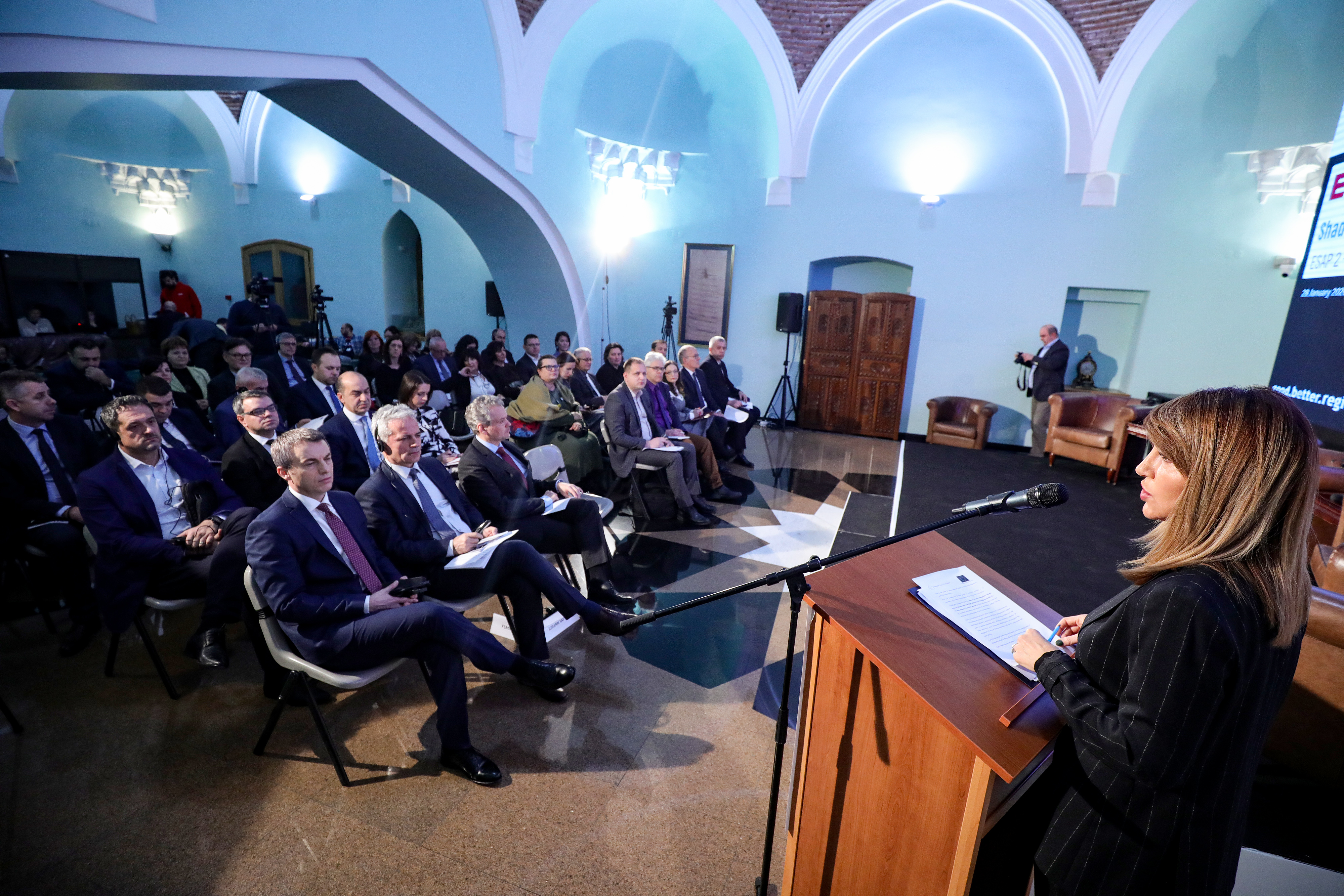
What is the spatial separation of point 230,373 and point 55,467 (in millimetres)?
1795

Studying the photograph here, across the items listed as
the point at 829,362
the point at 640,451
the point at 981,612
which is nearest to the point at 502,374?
the point at 640,451

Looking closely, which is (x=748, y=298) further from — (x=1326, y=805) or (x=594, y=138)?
(x=1326, y=805)

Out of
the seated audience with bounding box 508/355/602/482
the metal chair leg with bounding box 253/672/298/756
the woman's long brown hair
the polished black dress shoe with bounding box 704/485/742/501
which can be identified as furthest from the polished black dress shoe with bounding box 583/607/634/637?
the polished black dress shoe with bounding box 704/485/742/501

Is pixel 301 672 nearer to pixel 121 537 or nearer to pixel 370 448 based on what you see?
pixel 121 537

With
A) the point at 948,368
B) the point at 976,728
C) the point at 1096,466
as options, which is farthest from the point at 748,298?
the point at 976,728

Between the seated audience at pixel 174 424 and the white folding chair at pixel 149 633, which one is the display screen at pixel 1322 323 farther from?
the seated audience at pixel 174 424

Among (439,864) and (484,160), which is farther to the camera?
(484,160)

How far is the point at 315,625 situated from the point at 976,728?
2103 millimetres

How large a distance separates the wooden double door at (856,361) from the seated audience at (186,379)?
677cm

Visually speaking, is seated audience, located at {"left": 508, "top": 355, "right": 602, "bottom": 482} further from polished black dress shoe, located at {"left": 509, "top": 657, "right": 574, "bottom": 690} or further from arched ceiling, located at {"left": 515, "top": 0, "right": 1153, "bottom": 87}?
arched ceiling, located at {"left": 515, "top": 0, "right": 1153, "bottom": 87}

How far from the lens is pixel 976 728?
1113mm

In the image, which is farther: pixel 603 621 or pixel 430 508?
pixel 430 508

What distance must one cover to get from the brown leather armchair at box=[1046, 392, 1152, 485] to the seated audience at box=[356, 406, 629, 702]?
542 centimetres

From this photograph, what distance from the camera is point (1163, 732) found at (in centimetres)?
97
